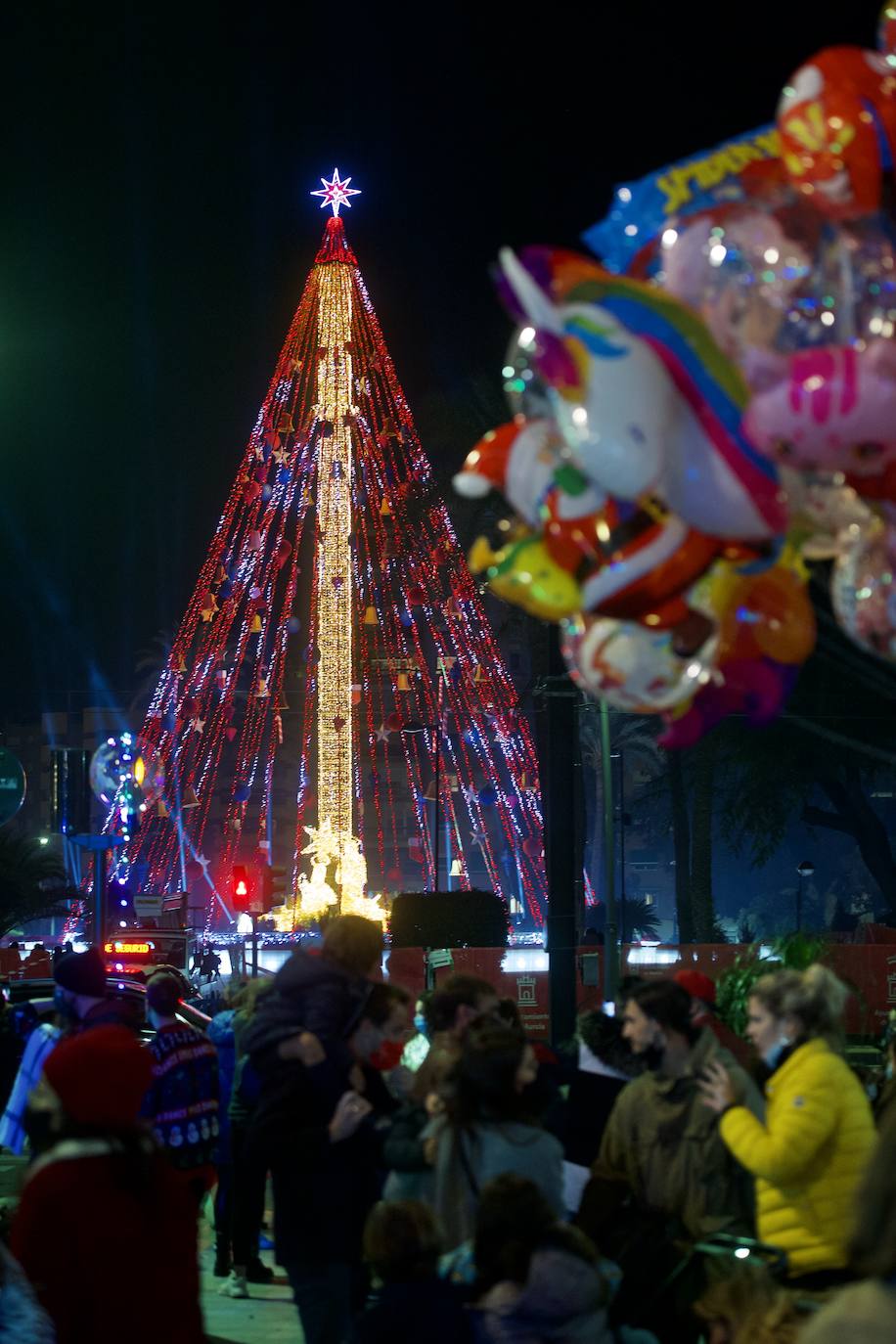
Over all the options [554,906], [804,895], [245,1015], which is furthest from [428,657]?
[245,1015]

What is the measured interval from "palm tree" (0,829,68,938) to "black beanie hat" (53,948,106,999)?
98.9ft

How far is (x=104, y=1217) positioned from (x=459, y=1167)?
1.76 m

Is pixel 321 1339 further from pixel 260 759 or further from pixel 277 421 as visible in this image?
pixel 260 759

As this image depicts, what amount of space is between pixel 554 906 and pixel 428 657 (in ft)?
196

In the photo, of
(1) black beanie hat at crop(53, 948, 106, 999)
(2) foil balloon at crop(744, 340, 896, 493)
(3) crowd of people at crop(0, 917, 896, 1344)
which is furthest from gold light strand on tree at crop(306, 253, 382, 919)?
(2) foil balloon at crop(744, 340, 896, 493)

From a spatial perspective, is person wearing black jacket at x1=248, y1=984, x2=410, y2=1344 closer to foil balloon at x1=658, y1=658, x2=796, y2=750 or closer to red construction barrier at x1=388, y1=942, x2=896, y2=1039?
foil balloon at x1=658, y1=658, x2=796, y2=750

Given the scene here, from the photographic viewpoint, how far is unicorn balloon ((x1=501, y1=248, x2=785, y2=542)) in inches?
131

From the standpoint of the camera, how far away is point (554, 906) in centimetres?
1513

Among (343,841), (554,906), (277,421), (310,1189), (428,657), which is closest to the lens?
(310,1189)

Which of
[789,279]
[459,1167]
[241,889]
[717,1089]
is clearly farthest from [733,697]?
[241,889]

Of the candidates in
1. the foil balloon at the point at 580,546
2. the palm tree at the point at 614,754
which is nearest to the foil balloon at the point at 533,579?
the foil balloon at the point at 580,546

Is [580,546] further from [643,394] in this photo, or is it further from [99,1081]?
[99,1081]

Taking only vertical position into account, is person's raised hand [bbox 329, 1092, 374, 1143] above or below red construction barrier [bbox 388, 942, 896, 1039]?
above

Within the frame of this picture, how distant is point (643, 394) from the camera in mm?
3328
